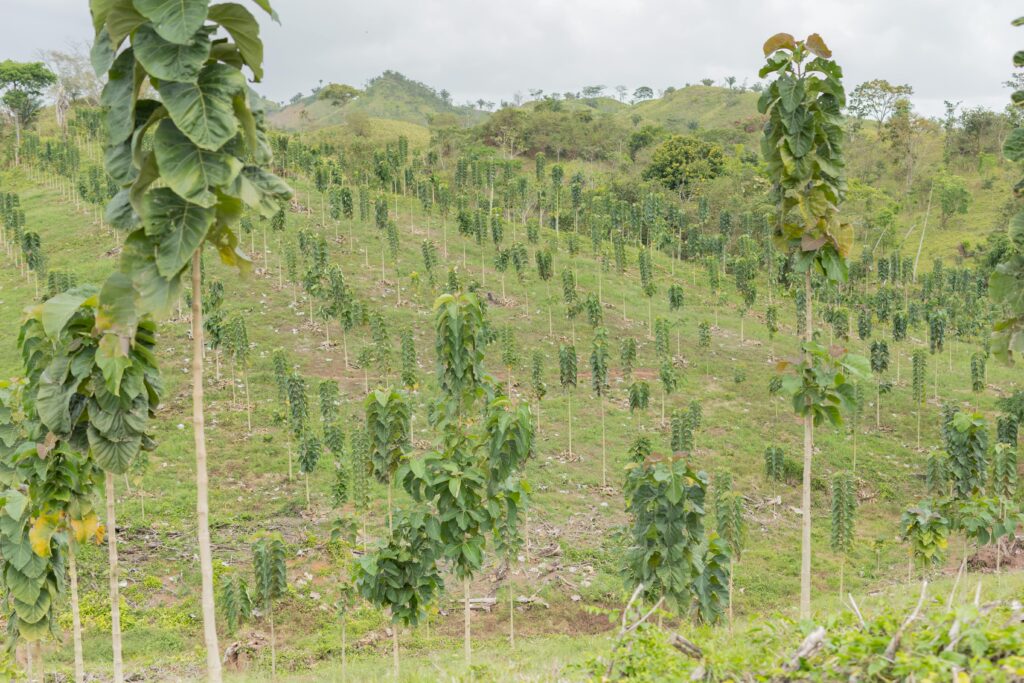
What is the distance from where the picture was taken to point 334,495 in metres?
26.1

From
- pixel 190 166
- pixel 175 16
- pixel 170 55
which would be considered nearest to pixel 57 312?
pixel 190 166

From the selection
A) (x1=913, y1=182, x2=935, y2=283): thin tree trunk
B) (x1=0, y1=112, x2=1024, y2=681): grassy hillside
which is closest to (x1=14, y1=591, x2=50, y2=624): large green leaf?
(x1=0, y1=112, x2=1024, y2=681): grassy hillside

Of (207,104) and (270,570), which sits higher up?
(207,104)

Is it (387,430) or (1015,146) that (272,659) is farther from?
(1015,146)

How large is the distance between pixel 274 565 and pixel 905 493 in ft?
94.5

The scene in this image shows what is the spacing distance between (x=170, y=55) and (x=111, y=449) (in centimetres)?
479

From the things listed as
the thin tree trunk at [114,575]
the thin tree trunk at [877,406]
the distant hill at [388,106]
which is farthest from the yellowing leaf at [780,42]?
the distant hill at [388,106]

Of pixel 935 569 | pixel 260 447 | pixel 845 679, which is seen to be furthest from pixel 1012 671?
pixel 260 447

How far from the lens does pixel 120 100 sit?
19.0 ft

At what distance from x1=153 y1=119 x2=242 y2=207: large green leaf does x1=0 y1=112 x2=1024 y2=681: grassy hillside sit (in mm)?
5674

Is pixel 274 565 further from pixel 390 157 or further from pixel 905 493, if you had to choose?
pixel 390 157

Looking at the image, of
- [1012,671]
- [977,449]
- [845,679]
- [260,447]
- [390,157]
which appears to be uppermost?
[390,157]

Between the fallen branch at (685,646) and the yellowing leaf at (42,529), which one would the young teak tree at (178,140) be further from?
the yellowing leaf at (42,529)

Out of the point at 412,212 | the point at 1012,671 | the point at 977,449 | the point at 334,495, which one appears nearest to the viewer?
the point at 1012,671
